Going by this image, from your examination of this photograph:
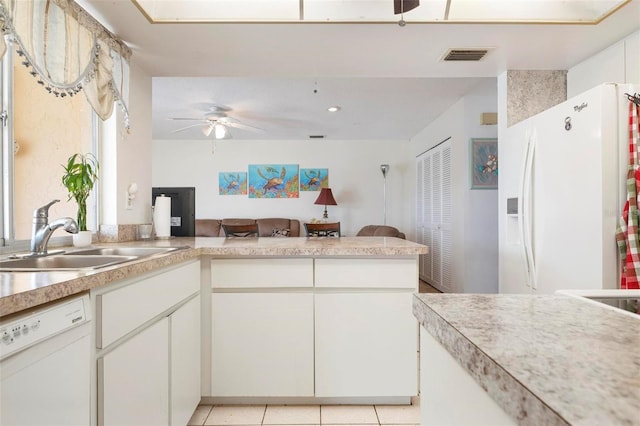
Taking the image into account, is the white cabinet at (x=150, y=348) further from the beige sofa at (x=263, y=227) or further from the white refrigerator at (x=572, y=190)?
the beige sofa at (x=263, y=227)

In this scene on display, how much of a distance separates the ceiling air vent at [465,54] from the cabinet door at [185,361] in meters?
2.24

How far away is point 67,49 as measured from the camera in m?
1.59

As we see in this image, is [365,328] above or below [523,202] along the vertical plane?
below

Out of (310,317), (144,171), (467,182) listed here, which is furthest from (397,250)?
(467,182)

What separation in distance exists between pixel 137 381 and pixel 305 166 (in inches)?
204

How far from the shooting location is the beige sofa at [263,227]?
5.81m

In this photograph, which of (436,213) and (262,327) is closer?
(262,327)

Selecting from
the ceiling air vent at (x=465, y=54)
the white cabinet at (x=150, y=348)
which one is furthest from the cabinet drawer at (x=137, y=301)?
the ceiling air vent at (x=465, y=54)

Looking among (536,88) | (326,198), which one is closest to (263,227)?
(326,198)

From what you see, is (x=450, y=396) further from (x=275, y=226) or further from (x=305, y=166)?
(x=305, y=166)

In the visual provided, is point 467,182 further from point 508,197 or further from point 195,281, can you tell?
point 195,281

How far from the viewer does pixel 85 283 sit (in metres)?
0.95

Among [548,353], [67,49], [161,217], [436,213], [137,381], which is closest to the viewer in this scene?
[548,353]

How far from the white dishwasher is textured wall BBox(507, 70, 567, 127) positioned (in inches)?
116
